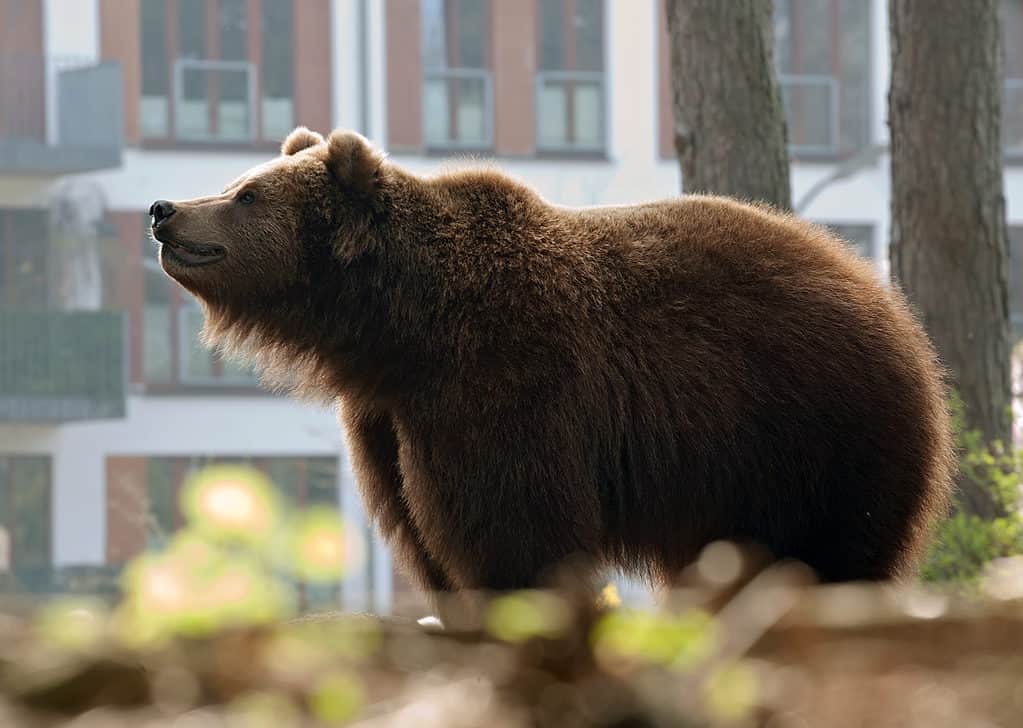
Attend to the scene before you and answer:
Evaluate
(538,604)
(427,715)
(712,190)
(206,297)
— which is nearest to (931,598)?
(538,604)

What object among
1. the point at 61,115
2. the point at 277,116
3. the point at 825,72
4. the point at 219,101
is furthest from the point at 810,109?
the point at 61,115

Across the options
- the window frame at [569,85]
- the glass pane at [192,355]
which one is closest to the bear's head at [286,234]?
the glass pane at [192,355]

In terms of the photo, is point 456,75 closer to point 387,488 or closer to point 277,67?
point 277,67

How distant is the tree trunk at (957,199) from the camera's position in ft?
27.8

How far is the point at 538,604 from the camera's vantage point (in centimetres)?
134

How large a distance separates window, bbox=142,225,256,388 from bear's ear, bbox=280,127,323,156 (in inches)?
931

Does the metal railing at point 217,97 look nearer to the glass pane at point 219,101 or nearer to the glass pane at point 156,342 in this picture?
the glass pane at point 219,101

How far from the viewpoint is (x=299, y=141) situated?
5016 mm

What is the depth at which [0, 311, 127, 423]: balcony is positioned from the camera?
26.8 meters

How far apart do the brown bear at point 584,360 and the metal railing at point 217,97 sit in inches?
978

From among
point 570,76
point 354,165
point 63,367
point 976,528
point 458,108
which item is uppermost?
point 570,76

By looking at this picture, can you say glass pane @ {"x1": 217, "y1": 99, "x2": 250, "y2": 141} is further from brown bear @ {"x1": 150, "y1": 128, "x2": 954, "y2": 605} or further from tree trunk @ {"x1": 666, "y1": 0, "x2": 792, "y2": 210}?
brown bear @ {"x1": 150, "y1": 128, "x2": 954, "y2": 605}

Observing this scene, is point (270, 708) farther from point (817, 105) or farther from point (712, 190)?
point (817, 105)

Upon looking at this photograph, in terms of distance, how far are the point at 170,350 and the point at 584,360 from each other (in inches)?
982
